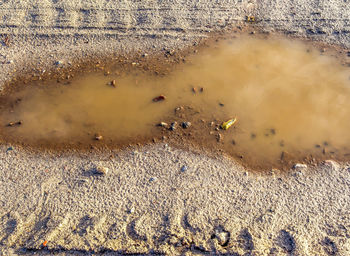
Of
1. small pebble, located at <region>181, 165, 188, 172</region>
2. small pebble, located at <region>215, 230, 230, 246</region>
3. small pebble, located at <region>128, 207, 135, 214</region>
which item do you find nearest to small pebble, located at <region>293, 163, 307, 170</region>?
small pebble, located at <region>215, 230, 230, 246</region>

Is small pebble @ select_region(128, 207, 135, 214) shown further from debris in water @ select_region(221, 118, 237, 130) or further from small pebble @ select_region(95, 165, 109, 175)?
debris in water @ select_region(221, 118, 237, 130)

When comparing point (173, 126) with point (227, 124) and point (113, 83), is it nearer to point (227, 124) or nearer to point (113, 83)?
point (227, 124)

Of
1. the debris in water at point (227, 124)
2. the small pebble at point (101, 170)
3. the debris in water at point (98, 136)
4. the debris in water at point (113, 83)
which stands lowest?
the small pebble at point (101, 170)

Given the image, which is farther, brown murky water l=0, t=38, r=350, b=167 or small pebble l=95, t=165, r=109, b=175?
brown murky water l=0, t=38, r=350, b=167

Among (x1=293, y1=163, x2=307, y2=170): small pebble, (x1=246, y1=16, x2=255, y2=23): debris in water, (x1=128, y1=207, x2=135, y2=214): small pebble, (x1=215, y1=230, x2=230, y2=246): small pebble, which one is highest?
(x1=246, y1=16, x2=255, y2=23): debris in water

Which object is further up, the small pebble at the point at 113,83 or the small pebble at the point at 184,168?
the small pebble at the point at 113,83

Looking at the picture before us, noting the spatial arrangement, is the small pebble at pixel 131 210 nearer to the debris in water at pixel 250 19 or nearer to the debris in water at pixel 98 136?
the debris in water at pixel 98 136

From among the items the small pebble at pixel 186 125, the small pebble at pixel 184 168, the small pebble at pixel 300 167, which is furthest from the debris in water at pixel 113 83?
the small pebble at pixel 300 167

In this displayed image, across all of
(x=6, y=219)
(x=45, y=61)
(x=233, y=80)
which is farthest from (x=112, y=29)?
(x=6, y=219)

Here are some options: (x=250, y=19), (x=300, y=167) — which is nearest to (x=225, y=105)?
(x=300, y=167)
